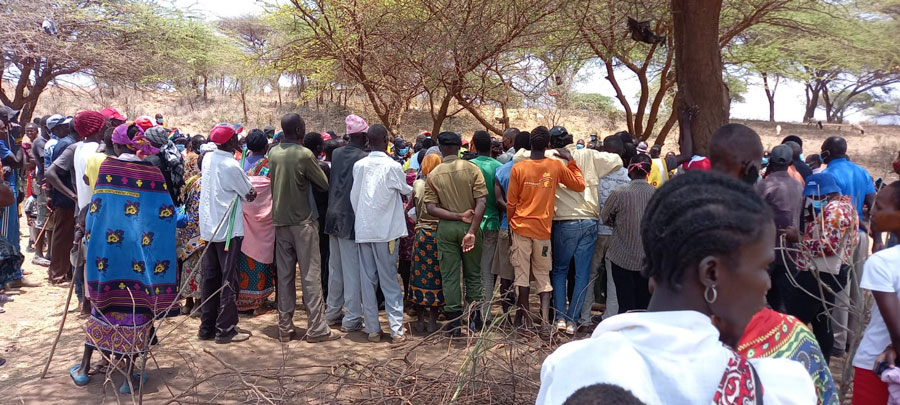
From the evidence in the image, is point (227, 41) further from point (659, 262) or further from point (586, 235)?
point (659, 262)

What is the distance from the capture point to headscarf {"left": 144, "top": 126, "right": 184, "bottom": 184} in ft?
12.8

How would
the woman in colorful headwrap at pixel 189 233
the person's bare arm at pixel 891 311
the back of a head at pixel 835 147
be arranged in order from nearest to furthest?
the person's bare arm at pixel 891 311 → the back of a head at pixel 835 147 → the woman in colorful headwrap at pixel 189 233

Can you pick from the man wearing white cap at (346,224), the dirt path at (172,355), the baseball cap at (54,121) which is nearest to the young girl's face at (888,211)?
the dirt path at (172,355)

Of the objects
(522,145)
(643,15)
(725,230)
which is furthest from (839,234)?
(643,15)

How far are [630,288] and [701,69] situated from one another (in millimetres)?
1741

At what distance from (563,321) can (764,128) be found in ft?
85.9

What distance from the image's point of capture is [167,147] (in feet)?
13.6

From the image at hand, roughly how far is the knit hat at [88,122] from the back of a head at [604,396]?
486 centimetres

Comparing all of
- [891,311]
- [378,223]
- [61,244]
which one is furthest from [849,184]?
[61,244]

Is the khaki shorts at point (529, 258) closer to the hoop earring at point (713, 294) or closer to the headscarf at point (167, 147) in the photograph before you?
the headscarf at point (167, 147)

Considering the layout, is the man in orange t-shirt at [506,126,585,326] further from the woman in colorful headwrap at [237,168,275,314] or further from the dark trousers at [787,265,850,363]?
the woman in colorful headwrap at [237,168,275,314]

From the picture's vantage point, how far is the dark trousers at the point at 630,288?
4.50 meters

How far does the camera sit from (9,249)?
500cm

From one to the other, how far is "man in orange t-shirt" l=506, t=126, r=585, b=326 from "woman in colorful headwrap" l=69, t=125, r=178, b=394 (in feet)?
8.31
